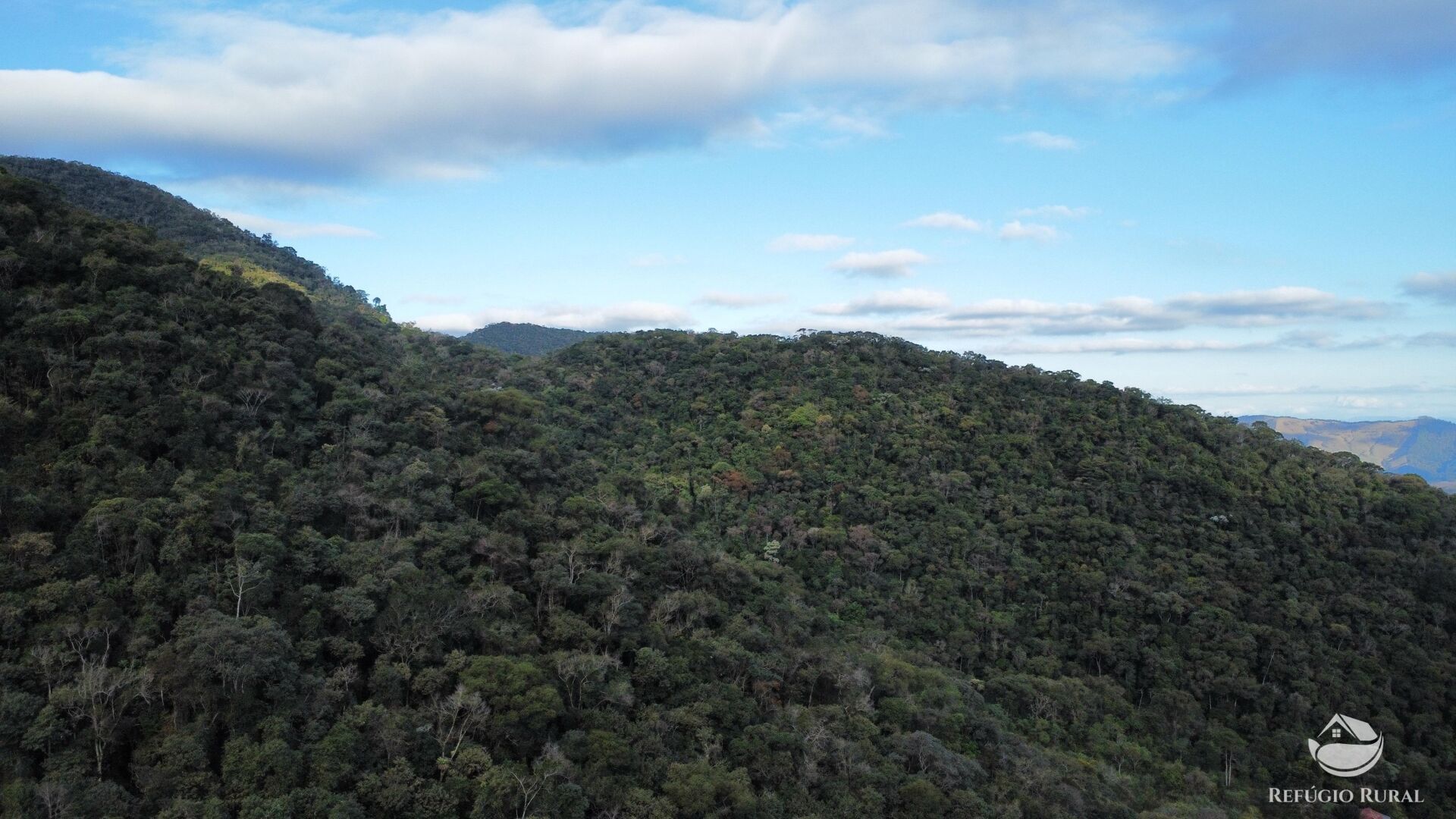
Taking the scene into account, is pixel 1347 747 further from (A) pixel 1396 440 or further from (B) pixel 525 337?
(A) pixel 1396 440

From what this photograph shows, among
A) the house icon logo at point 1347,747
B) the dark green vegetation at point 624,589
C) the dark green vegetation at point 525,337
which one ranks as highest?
the dark green vegetation at point 525,337

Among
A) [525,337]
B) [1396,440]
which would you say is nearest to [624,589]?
[525,337]

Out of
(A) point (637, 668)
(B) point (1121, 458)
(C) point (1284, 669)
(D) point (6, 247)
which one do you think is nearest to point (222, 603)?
(A) point (637, 668)

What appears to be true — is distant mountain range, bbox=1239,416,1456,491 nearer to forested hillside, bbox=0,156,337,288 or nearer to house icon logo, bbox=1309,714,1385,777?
house icon logo, bbox=1309,714,1385,777

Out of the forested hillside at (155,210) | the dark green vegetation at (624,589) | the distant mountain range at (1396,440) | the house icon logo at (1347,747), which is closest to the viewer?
the dark green vegetation at (624,589)

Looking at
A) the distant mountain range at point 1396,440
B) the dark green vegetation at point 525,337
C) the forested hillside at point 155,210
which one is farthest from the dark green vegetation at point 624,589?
the distant mountain range at point 1396,440

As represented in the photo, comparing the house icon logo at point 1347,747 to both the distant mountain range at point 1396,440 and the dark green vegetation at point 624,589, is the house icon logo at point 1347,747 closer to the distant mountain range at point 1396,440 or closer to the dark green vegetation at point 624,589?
the dark green vegetation at point 624,589
